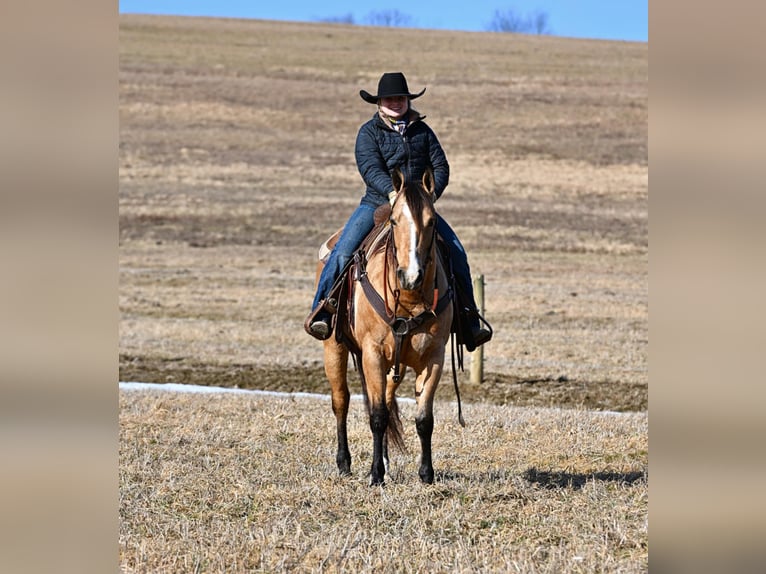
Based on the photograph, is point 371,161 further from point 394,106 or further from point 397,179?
point 397,179

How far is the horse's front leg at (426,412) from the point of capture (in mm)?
7672

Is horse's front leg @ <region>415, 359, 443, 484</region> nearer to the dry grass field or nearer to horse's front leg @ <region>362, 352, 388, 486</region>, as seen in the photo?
the dry grass field

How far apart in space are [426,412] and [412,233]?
55.1 inches

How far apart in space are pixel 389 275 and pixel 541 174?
103 feet

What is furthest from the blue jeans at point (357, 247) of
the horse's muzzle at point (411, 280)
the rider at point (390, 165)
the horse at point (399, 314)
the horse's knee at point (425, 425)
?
the horse's muzzle at point (411, 280)

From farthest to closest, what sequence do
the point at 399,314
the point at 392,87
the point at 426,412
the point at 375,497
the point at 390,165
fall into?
the point at 390,165, the point at 392,87, the point at 426,412, the point at 399,314, the point at 375,497

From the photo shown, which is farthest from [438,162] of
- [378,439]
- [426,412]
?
[378,439]

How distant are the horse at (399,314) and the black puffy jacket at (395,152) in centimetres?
32

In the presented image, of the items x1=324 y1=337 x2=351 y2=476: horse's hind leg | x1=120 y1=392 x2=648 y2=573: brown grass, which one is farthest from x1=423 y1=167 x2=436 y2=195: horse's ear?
x1=120 y1=392 x2=648 y2=573: brown grass

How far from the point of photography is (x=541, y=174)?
38.5m

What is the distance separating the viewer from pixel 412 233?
7.04 metres

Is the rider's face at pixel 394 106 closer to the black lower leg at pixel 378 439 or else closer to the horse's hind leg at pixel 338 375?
the horse's hind leg at pixel 338 375
